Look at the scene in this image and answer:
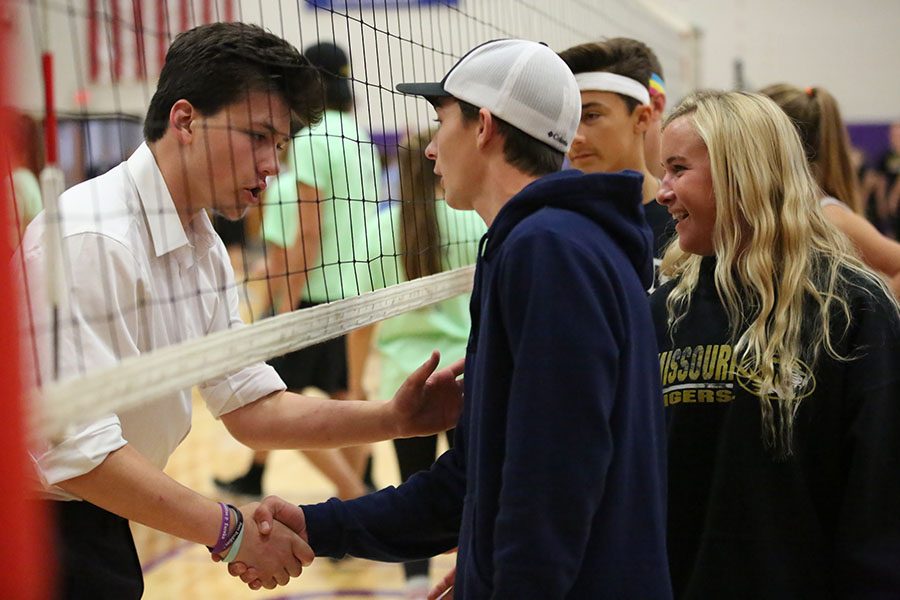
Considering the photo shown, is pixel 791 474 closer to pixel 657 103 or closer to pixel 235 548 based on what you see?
pixel 235 548

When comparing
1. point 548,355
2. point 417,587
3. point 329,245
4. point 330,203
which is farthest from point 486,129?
point 329,245

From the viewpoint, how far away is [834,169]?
3.36 meters

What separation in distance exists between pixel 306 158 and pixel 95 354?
99.1 inches

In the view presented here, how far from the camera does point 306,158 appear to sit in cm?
405

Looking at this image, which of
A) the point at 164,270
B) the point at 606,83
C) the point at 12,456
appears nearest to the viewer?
the point at 12,456

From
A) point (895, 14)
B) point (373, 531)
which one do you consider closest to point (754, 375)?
point (373, 531)

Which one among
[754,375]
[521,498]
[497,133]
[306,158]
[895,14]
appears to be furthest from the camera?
[895,14]

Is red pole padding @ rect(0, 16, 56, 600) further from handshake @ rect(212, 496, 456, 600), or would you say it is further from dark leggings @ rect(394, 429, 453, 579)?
dark leggings @ rect(394, 429, 453, 579)

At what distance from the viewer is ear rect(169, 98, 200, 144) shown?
1.92 meters

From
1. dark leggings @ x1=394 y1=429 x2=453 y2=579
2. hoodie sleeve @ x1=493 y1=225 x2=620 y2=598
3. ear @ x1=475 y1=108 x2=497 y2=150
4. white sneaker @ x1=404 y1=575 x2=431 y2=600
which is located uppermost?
ear @ x1=475 y1=108 x2=497 y2=150

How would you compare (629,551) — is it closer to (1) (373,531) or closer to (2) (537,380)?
(2) (537,380)

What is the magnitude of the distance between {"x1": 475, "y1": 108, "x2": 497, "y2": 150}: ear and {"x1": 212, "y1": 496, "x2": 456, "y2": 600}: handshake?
0.79 m

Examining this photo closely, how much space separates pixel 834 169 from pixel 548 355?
7.45 feet

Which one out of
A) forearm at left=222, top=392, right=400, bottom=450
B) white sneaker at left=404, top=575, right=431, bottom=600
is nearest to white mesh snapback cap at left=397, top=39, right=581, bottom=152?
forearm at left=222, top=392, right=400, bottom=450
